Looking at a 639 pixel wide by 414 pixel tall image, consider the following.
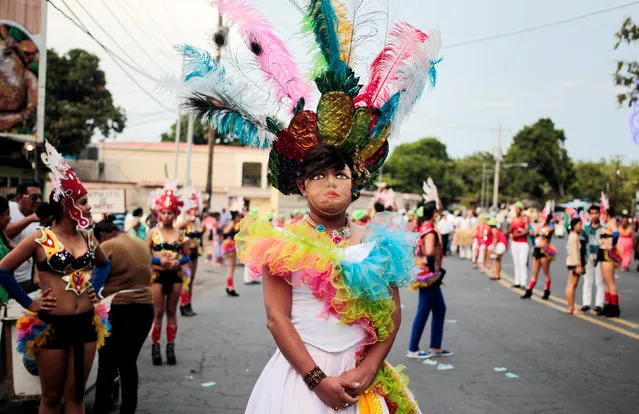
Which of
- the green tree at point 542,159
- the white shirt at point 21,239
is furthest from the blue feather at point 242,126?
the green tree at point 542,159

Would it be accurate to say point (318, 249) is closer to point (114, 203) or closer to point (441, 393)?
point (441, 393)

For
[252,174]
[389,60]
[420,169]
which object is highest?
[420,169]

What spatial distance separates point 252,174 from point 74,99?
2068cm

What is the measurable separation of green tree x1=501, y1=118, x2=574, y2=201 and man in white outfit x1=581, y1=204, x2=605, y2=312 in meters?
77.5

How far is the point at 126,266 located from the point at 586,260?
29.7 feet

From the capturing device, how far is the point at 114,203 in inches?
381

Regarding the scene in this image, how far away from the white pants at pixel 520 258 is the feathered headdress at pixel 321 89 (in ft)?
40.1

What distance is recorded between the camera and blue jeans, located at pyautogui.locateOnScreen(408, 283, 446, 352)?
7.93 metres

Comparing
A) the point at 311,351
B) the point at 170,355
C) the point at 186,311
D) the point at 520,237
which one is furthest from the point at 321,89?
the point at 520,237

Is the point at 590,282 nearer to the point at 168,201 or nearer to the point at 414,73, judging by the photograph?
the point at 168,201

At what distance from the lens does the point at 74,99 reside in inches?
1502

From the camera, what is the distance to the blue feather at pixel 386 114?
11.7 feet

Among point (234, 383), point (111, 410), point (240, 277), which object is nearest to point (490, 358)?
point (234, 383)

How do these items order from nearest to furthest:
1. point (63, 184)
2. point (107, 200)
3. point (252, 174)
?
point (63, 184) → point (107, 200) → point (252, 174)
